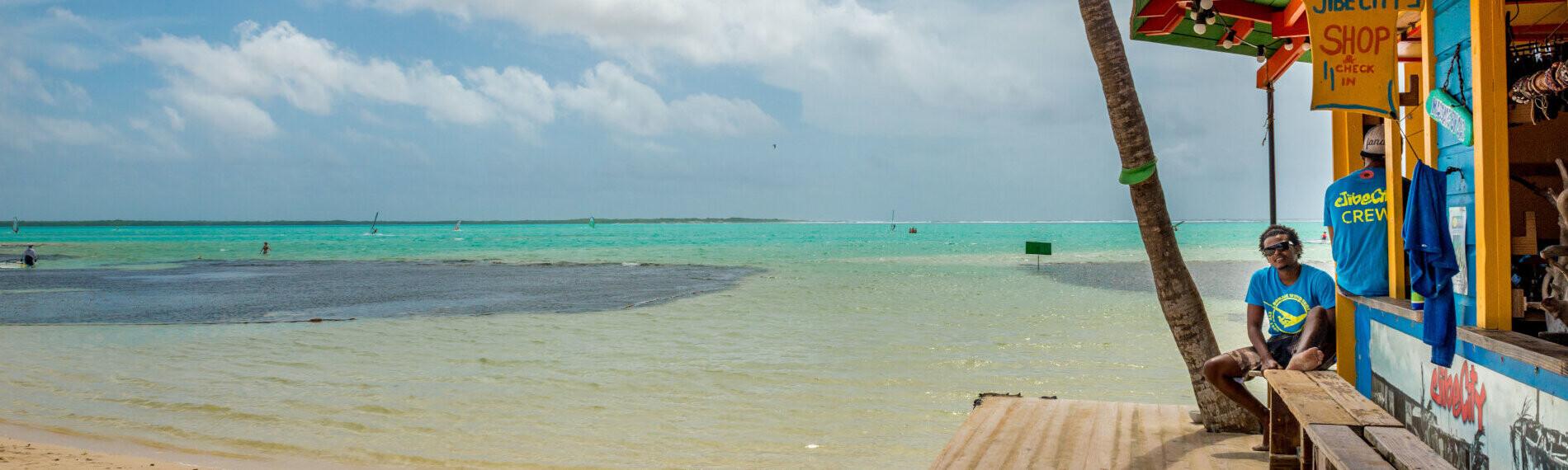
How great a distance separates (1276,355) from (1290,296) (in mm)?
342

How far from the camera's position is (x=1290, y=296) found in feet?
16.7

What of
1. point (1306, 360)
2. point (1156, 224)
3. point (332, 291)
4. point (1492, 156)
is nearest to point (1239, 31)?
point (1156, 224)

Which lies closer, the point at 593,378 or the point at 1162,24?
the point at 1162,24

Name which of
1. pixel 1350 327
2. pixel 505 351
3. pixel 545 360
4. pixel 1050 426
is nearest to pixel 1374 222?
Result: pixel 1350 327

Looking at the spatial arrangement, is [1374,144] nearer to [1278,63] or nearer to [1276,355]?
[1276,355]

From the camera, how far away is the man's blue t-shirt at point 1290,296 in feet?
16.5

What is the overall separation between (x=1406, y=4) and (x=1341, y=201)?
3.83ft

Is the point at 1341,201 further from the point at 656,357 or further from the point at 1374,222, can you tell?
the point at 656,357

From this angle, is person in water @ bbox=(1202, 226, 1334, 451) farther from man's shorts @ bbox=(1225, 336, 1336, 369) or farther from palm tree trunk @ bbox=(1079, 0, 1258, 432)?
palm tree trunk @ bbox=(1079, 0, 1258, 432)

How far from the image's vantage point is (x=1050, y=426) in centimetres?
596

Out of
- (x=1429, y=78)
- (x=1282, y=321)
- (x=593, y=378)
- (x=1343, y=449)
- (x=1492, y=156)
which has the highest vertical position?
(x=1429, y=78)

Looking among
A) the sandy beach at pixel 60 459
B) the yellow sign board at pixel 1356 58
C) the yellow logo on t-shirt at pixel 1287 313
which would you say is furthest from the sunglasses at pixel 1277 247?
→ the sandy beach at pixel 60 459

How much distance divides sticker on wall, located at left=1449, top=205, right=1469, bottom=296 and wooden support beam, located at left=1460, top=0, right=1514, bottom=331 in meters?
0.50

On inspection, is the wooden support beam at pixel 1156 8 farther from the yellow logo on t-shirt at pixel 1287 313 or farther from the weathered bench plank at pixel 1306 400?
the weathered bench plank at pixel 1306 400
